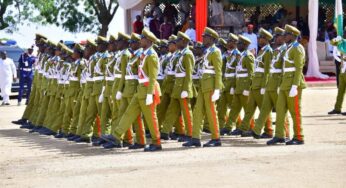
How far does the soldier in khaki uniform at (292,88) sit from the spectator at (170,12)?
52.9ft

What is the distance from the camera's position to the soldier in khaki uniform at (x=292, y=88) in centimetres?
1664

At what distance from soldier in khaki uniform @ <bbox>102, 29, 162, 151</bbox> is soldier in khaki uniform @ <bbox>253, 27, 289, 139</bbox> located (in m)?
1.90

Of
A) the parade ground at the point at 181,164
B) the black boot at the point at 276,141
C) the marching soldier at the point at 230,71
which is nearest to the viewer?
the parade ground at the point at 181,164

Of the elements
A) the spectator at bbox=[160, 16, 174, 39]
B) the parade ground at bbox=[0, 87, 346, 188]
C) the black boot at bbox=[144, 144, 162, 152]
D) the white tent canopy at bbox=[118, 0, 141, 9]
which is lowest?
the parade ground at bbox=[0, 87, 346, 188]

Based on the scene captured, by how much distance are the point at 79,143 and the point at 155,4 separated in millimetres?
15300

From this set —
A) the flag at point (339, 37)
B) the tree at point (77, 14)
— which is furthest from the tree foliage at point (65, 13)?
the flag at point (339, 37)

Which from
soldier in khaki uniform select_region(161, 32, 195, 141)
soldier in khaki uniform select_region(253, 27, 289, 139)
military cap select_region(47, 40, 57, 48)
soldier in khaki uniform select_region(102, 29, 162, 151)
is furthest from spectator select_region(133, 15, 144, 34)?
soldier in khaki uniform select_region(102, 29, 162, 151)

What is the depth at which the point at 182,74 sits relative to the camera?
1759cm

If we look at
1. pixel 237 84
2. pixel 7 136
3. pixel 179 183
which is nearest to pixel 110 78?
pixel 237 84

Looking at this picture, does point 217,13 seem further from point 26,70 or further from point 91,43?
point 91,43

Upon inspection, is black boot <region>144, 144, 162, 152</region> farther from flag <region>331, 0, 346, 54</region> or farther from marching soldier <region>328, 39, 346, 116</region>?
flag <region>331, 0, 346, 54</region>

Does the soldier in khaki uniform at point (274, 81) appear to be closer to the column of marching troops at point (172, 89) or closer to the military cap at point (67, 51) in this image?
the column of marching troops at point (172, 89)

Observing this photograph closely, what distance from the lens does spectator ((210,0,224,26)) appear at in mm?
30906

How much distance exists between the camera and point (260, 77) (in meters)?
18.1
